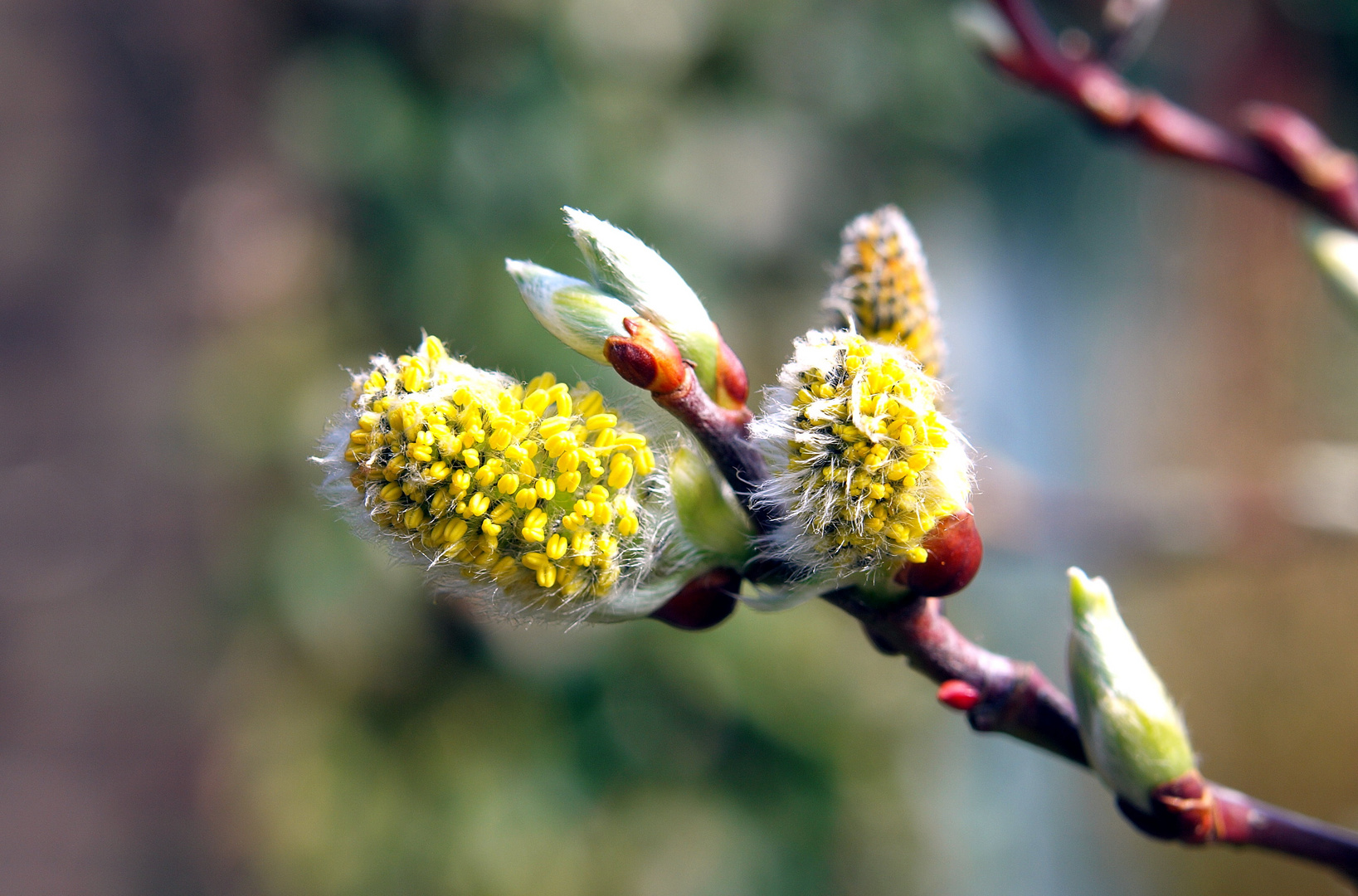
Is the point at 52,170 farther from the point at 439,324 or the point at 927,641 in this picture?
the point at 927,641

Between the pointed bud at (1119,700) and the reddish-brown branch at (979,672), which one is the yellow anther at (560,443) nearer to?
the reddish-brown branch at (979,672)

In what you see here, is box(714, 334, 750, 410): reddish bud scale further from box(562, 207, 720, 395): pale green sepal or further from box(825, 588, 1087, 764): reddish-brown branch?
box(825, 588, 1087, 764): reddish-brown branch

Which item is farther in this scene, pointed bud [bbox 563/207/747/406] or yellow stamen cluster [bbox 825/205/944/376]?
yellow stamen cluster [bbox 825/205/944/376]

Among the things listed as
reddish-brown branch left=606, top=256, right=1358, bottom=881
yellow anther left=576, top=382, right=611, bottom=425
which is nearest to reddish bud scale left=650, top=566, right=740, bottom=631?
reddish-brown branch left=606, top=256, right=1358, bottom=881

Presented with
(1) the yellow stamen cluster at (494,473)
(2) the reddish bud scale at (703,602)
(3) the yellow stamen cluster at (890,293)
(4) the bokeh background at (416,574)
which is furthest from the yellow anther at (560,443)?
(4) the bokeh background at (416,574)

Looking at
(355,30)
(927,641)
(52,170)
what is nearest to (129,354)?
(52,170)
